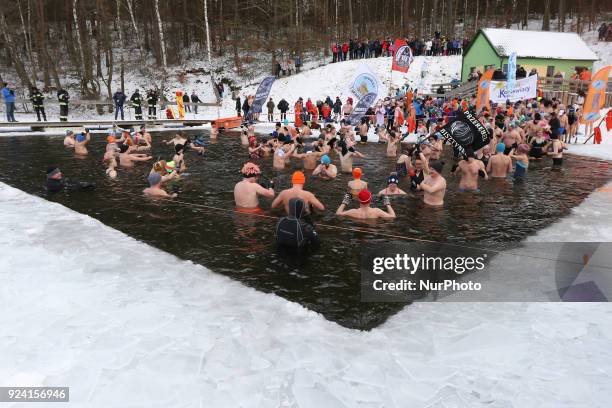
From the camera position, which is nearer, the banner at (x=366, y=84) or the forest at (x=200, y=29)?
the banner at (x=366, y=84)

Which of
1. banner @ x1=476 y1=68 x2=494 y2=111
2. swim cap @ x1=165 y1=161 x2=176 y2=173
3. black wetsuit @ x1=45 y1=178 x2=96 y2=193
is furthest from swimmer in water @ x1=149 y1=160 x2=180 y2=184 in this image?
banner @ x1=476 y1=68 x2=494 y2=111

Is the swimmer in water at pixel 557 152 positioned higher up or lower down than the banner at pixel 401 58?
lower down

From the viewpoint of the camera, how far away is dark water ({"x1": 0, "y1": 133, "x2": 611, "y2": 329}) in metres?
5.94

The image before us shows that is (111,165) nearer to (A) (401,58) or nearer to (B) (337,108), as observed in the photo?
(A) (401,58)

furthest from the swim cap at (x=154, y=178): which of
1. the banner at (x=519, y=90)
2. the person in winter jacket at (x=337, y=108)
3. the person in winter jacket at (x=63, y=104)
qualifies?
the person in winter jacket at (x=337, y=108)

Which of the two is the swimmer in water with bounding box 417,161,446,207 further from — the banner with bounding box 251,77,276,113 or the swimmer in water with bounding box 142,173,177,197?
the banner with bounding box 251,77,276,113

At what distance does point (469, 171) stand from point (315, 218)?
398cm

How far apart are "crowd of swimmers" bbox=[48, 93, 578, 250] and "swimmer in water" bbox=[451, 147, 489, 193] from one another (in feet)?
0.07

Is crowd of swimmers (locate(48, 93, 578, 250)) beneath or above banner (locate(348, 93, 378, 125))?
beneath

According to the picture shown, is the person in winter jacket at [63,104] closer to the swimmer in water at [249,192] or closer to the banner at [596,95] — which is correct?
the swimmer in water at [249,192]

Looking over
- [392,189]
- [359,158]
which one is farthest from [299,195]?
[359,158]

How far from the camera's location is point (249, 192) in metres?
8.98

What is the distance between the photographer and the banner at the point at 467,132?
32.9 feet

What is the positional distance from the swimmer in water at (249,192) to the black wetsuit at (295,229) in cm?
206
